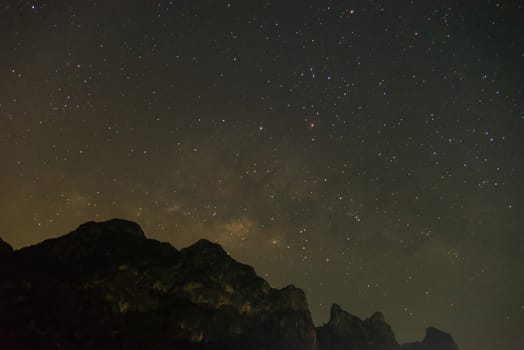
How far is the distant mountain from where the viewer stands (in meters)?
50.4

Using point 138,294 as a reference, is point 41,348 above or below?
below

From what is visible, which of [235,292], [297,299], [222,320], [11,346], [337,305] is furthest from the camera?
[337,305]

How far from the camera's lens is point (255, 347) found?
6725 cm

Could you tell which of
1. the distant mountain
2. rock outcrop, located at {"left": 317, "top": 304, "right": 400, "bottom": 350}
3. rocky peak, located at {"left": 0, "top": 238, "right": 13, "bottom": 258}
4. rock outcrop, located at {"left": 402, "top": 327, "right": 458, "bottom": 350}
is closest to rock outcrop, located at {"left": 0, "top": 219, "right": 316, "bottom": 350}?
A: the distant mountain

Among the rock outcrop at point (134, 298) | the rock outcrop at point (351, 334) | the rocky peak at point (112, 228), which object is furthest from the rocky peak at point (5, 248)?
the rock outcrop at point (351, 334)

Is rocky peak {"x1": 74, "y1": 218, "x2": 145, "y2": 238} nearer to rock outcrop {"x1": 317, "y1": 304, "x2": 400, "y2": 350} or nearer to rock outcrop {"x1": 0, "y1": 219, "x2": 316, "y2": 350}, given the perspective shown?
rock outcrop {"x1": 0, "y1": 219, "x2": 316, "y2": 350}

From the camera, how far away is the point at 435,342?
149 m

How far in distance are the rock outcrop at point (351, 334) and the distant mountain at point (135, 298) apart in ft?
77.4

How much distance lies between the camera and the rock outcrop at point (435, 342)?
148m

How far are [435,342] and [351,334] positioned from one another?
61.9 metres

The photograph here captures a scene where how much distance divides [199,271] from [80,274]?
Result: 66.1 feet

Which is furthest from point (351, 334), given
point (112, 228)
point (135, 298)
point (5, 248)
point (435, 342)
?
point (5, 248)

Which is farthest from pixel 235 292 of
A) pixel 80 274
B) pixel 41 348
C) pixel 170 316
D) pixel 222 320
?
pixel 41 348

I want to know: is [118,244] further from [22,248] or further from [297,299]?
[297,299]
